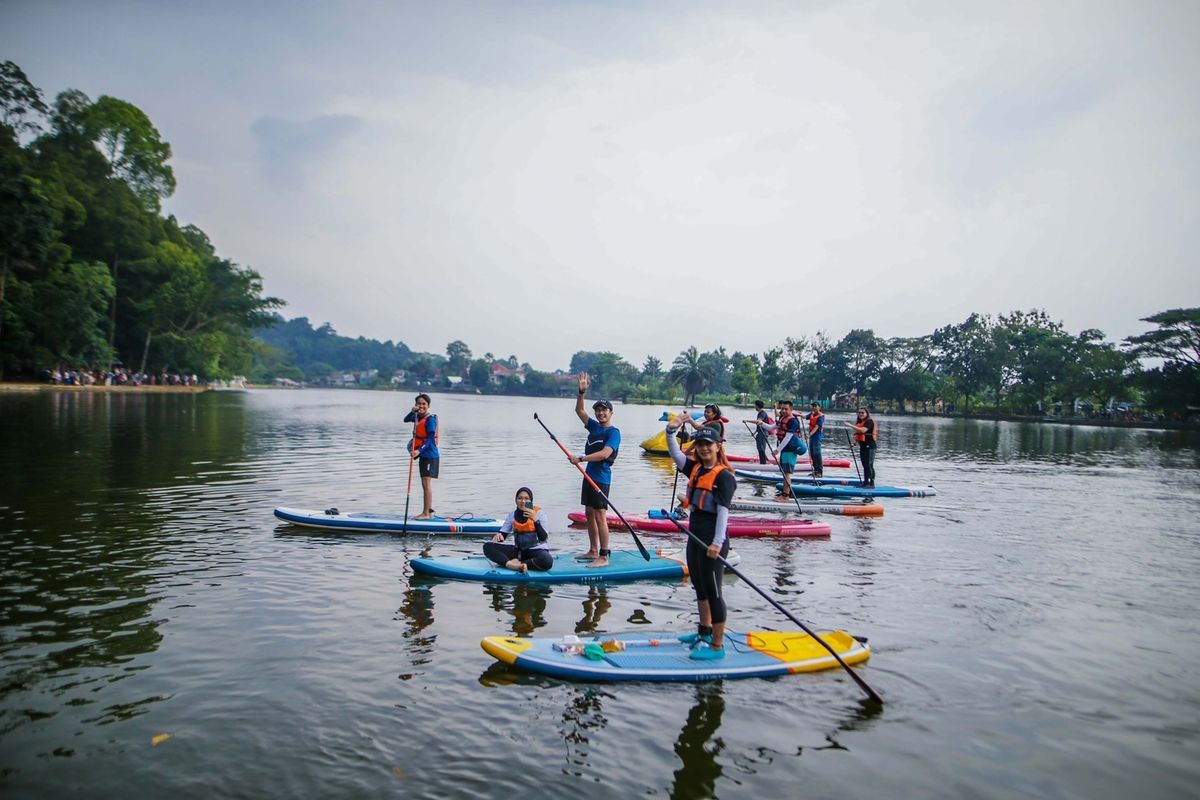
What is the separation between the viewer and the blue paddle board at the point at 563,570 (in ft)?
33.9

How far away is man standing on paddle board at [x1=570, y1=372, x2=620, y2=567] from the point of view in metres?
10.8

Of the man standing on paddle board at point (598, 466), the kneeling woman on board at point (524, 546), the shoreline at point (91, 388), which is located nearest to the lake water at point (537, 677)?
the kneeling woman on board at point (524, 546)

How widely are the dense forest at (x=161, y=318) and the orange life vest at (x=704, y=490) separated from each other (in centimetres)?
5825

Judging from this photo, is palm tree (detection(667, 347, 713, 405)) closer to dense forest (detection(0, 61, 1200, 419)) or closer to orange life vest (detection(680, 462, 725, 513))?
dense forest (detection(0, 61, 1200, 419))

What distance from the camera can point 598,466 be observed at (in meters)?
11.1

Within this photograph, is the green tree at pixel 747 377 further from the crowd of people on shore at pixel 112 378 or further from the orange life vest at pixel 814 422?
the orange life vest at pixel 814 422

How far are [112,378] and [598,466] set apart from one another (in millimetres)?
69383

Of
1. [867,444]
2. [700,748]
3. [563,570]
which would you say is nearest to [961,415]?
[867,444]

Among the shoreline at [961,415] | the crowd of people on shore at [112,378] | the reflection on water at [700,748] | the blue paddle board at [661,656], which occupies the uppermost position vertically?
the crowd of people on shore at [112,378]

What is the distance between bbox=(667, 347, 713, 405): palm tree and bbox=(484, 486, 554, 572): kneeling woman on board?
124505 mm

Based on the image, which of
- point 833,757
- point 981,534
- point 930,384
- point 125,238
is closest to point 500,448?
point 981,534

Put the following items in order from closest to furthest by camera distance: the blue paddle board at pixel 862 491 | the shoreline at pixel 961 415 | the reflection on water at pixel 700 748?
the reflection on water at pixel 700 748, the blue paddle board at pixel 862 491, the shoreline at pixel 961 415

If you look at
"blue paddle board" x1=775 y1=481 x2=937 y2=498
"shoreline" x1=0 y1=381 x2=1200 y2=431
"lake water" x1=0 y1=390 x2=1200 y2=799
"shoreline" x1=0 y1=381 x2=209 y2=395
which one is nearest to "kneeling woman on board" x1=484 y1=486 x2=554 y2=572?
"lake water" x1=0 y1=390 x2=1200 y2=799

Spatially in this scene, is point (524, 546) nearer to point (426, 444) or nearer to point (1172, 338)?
Result: point (426, 444)
